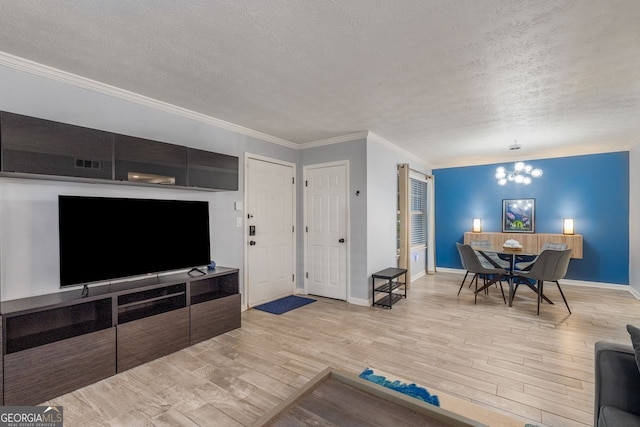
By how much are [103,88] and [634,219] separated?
767 cm

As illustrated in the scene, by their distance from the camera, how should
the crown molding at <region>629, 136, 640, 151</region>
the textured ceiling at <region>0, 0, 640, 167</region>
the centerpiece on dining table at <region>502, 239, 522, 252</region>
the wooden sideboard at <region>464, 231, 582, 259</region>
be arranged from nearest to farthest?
the textured ceiling at <region>0, 0, 640, 167</region>, the crown molding at <region>629, 136, 640, 151</region>, the centerpiece on dining table at <region>502, 239, 522, 252</region>, the wooden sideboard at <region>464, 231, 582, 259</region>

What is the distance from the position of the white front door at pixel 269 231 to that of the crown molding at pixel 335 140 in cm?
47

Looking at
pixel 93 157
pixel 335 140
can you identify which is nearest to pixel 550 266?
pixel 335 140

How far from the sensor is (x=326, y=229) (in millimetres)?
4785

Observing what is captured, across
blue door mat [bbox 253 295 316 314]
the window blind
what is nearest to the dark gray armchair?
blue door mat [bbox 253 295 316 314]

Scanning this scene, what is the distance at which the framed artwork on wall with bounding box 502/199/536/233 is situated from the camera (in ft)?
19.9

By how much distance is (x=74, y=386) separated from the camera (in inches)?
88.7

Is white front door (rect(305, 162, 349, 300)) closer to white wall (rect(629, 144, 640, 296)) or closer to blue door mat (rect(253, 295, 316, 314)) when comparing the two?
blue door mat (rect(253, 295, 316, 314))

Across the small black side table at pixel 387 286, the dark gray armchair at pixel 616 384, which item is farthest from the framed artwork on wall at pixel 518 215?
the dark gray armchair at pixel 616 384

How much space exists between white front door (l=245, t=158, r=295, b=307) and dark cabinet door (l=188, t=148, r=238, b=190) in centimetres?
57

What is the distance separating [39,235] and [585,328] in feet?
18.1

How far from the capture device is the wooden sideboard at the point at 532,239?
549 centimetres

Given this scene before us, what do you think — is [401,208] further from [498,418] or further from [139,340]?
[139,340]

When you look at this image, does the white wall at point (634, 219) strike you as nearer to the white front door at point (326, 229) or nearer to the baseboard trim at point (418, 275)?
the baseboard trim at point (418, 275)
